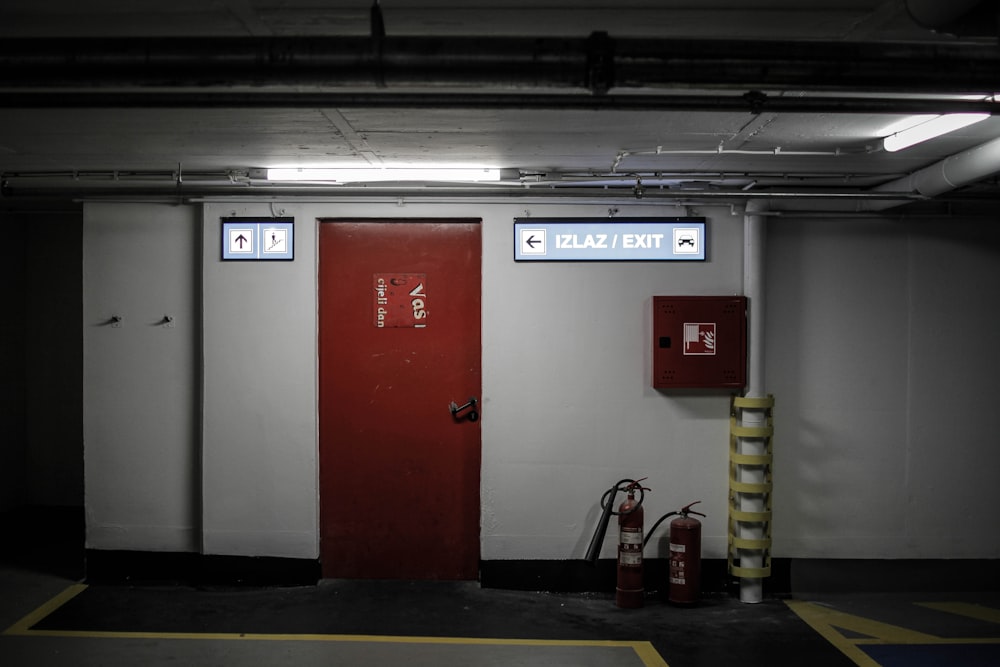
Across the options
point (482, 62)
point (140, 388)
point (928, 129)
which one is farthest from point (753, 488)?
point (140, 388)

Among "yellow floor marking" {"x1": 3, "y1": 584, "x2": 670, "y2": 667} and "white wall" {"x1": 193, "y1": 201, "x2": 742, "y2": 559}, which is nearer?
"yellow floor marking" {"x1": 3, "y1": 584, "x2": 670, "y2": 667}

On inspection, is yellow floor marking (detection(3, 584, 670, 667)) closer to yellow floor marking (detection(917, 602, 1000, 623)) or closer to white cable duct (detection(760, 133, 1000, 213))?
yellow floor marking (detection(917, 602, 1000, 623))

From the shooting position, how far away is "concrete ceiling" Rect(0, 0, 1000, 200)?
2637 mm

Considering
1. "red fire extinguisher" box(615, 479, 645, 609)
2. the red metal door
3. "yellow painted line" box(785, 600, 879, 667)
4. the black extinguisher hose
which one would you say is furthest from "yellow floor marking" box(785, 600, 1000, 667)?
the red metal door

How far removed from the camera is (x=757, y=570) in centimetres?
540

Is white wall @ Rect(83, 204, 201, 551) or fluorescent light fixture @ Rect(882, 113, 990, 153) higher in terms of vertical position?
fluorescent light fixture @ Rect(882, 113, 990, 153)

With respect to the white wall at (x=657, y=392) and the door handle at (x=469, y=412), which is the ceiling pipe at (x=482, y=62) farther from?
the door handle at (x=469, y=412)

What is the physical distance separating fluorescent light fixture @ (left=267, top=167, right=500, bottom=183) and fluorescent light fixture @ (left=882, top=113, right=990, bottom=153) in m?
2.48

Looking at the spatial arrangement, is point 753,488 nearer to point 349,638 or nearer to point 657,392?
point 657,392

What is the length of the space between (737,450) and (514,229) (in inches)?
90.9

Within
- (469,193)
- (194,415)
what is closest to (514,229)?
(469,193)

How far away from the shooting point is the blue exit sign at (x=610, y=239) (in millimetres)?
5617

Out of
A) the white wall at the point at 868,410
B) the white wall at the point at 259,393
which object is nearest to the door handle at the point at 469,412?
the white wall at the point at 259,393

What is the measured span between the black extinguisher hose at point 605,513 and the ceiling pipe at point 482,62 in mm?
3357
